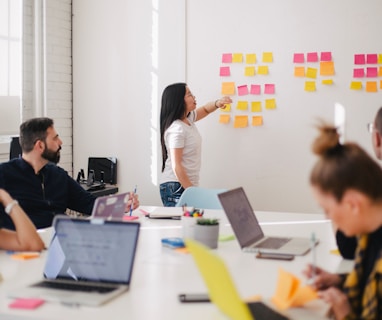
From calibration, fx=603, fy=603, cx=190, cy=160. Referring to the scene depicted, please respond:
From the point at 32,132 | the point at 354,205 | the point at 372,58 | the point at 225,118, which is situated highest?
the point at 372,58

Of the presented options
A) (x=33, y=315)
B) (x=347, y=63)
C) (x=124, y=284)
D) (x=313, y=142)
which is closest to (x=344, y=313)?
(x=313, y=142)

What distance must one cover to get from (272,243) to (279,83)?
7.82 feet

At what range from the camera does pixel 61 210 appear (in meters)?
3.43

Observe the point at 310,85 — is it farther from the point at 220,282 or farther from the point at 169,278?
the point at 220,282

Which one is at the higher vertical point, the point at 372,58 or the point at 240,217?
the point at 372,58

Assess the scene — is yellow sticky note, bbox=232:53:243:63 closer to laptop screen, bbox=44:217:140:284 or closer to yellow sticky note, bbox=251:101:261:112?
yellow sticky note, bbox=251:101:261:112

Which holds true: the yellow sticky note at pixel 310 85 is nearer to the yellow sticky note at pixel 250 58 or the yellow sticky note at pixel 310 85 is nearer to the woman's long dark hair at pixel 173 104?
the yellow sticky note at pixel 250 58

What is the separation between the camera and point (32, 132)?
3.37 meters

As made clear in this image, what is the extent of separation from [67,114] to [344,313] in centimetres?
421

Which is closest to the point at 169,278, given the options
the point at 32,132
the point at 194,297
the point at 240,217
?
the point at 194,297

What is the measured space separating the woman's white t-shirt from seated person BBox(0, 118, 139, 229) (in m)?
1.06

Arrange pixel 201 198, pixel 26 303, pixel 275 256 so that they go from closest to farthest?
1. pixel 26 303
2. pixel 275 256
3. pixel 201 198

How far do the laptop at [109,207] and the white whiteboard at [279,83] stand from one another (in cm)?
232

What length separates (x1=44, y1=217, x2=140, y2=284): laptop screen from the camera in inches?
73.9
